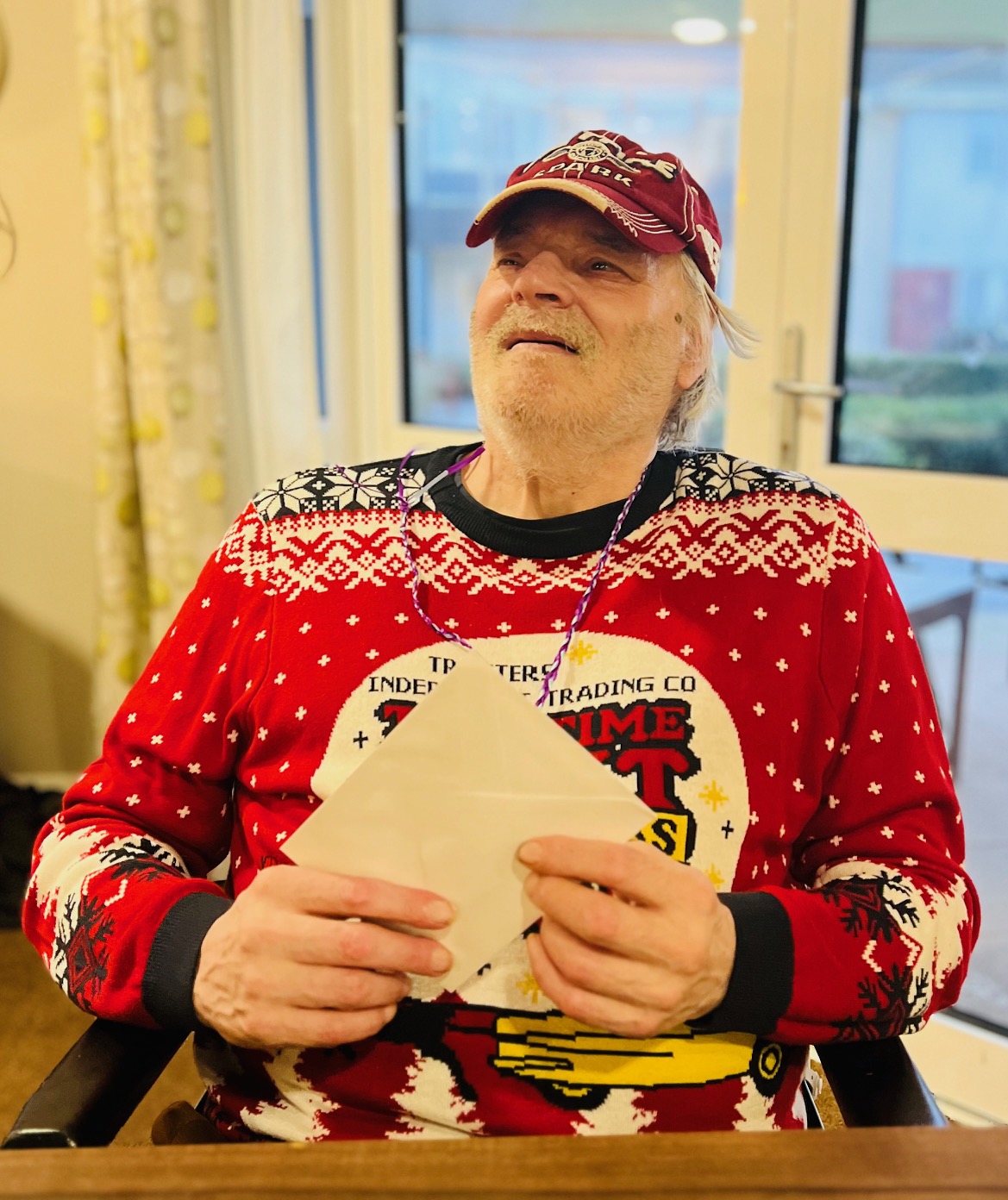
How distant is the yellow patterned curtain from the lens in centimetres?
229

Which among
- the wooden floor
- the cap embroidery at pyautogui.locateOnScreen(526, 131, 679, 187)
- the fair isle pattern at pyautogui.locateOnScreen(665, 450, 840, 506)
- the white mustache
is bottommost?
the wooden floor

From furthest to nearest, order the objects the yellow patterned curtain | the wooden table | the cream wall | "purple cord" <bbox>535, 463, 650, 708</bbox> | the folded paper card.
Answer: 1. the cream wall
2. the yellow patterned curtain
3. "purple cord" <bbox>535, 463, 650, 708</bbox>
4. the folded paper card
5. the wooden table

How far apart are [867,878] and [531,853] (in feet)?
1.29

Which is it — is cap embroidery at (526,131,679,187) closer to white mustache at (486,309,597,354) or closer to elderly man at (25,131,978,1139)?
elderly man at (25,131,978,1139)

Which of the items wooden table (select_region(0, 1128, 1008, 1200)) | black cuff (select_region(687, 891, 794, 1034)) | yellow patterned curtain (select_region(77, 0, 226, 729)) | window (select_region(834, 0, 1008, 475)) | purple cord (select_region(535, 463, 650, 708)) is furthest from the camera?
yellow patterned curtain (select_region(77, 0, 226, 729))

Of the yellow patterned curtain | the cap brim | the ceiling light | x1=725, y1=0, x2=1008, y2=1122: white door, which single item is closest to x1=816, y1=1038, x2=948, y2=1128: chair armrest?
the cap brim

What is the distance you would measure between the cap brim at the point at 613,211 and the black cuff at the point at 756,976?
0.65m

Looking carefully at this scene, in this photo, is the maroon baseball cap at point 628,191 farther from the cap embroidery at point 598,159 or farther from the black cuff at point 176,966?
the black cuff at point 176,966

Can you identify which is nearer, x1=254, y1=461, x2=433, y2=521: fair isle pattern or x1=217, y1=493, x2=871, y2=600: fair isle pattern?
x1=217, y1=493, x2=871, y2=600: fair isle pattern

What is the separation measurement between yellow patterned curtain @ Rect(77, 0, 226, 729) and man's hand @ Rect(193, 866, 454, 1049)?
66.8 inches

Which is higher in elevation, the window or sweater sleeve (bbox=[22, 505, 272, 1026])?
the window

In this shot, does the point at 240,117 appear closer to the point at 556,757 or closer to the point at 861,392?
the point at 861,392

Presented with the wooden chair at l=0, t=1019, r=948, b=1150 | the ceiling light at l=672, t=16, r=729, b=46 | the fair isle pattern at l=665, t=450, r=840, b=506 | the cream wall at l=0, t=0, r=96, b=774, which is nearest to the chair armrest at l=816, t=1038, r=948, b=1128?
the wooden chair at l=0, t=1019, r=948, b=1150

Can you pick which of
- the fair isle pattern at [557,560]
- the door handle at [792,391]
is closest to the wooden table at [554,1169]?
the fair isle pattern at [557,560]
